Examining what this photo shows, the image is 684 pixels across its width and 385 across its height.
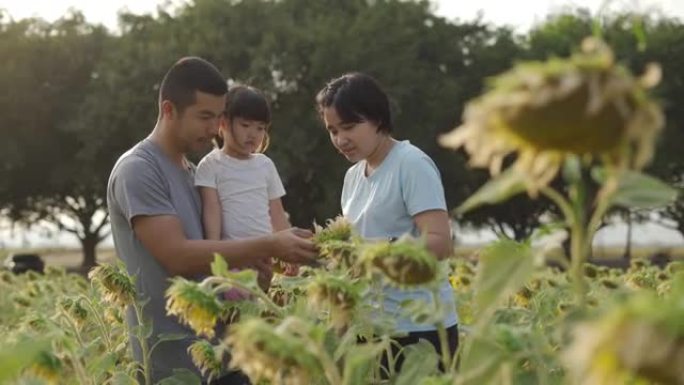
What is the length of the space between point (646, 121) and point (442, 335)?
0.50 meters

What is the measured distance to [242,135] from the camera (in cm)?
319

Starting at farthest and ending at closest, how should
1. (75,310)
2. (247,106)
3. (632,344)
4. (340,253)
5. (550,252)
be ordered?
(247,106) < (75,310) < (340,253) < (550,252) < (632,344)

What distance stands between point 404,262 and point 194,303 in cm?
33

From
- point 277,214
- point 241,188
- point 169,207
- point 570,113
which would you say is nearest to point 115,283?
point 169,207

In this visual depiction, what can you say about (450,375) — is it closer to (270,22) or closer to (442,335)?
(442,335)

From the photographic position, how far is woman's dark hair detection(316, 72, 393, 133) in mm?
2666

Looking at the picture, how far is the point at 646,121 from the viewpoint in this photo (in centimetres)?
64

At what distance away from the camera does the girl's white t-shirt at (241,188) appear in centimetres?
305

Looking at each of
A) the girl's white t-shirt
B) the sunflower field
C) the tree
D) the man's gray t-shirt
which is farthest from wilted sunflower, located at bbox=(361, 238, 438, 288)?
the tree

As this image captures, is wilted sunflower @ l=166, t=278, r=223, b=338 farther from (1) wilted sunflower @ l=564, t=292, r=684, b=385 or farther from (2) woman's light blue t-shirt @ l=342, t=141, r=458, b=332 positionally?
(2) woman's light blue t-shirt @ l=342, t=141, r=458, b=332

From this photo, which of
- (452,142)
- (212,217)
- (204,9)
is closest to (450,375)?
(452,142)

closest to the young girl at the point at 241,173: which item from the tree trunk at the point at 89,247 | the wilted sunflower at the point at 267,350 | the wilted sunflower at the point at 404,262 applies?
the wilted sunflower at the point at 404,262

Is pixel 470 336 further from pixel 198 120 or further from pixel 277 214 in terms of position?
pixel 277 214

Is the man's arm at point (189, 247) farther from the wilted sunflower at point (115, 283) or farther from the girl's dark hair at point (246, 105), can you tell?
the girl's dark hair at point (246, 105)
